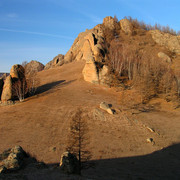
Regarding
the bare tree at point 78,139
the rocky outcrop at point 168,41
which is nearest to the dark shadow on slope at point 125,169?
the bare tree at point 78,139

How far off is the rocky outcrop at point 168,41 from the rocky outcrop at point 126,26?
8.68 meters

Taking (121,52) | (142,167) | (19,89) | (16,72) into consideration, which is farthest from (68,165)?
(121,52)

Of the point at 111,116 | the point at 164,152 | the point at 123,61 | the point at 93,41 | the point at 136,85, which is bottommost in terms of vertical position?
the point at 164,152

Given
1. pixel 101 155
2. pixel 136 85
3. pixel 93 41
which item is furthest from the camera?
pixel 93 41

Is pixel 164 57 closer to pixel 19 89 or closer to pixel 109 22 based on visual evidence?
pixel 109 22

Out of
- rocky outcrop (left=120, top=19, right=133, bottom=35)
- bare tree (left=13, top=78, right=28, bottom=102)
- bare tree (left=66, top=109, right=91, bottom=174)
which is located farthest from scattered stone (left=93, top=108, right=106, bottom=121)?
rocky outcrop (left=120, top=19, right=133, bottom=35)

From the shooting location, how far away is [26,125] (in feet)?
65.3

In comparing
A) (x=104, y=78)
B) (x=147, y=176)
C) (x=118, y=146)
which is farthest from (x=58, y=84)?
(x=147, y=176)

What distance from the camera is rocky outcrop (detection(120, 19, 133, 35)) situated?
63.6 meters

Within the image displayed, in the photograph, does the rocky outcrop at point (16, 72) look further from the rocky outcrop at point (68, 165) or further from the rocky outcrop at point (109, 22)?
the rocky outcrop at point (109, 22)

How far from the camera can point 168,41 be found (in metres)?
56.7

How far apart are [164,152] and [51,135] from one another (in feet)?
37.7

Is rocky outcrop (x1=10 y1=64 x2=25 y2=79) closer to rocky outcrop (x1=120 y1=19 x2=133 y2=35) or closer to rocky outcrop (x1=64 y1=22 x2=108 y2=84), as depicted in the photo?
rocky outcrop (x1=64 y1=22 x2=108 y2=84)

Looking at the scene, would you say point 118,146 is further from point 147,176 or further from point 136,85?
point 136,85
